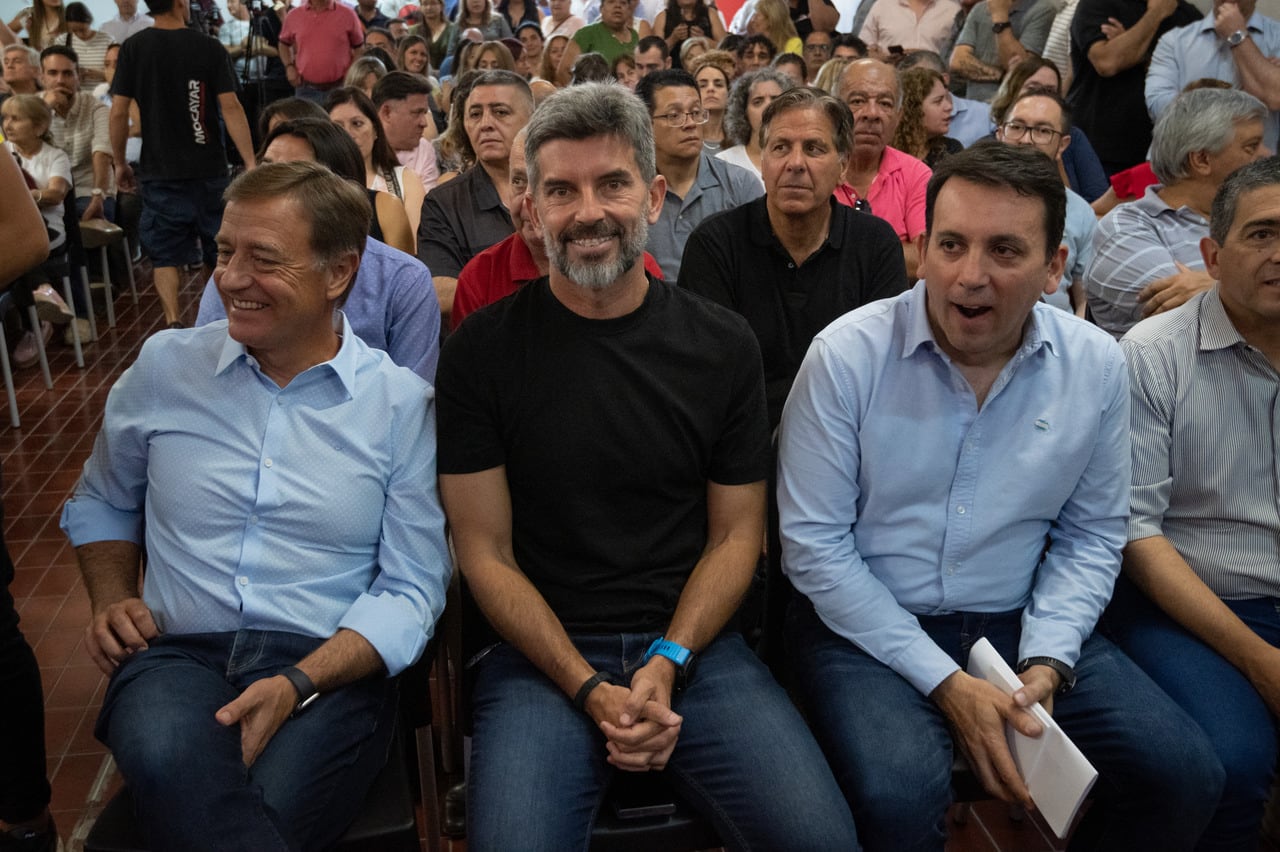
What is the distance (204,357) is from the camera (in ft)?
6.28

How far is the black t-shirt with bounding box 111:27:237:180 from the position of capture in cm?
552

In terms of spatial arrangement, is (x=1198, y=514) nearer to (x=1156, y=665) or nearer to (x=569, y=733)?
(x=1156, y=665)

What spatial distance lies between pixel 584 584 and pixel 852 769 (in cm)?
54

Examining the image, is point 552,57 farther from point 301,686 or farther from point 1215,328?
point 301,686

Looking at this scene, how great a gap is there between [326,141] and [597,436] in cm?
157

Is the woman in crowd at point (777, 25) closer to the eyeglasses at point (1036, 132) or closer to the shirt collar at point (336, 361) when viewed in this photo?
the eyeglasses at point (1036, 132)

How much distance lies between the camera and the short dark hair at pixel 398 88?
493 cm

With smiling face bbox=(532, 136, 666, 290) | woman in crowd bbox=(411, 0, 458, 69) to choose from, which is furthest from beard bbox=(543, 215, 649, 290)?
woman in crowd bbox=(411, 0, 458, 69)

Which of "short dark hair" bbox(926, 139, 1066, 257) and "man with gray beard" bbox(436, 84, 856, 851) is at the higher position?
"short dark hair" bbox(926, 139, 1066, 257)

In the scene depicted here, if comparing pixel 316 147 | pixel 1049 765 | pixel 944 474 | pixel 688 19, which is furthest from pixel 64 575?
pixel 688 19

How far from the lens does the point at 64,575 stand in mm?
3504

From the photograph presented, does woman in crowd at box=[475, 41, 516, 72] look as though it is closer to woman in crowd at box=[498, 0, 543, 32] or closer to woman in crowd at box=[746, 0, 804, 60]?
woman in crowd at box=[746, 0, 804, 60]

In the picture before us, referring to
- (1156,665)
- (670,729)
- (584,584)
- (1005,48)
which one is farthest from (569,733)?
(1005,48)

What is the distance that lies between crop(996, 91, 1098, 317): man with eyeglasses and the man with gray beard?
2.01 meters
